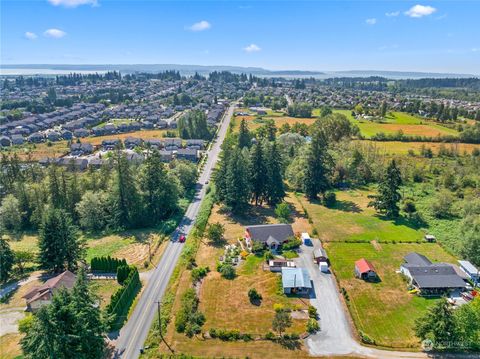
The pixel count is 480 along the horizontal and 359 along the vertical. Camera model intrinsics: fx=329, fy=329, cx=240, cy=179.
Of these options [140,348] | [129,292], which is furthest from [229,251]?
[140,348]

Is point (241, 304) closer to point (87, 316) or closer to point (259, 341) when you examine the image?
point (259, 341)

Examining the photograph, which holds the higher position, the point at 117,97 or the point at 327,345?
the point at 117,97


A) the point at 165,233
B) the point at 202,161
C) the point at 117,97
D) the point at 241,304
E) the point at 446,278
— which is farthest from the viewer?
the point at 117,97

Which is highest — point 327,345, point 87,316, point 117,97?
point 117,97

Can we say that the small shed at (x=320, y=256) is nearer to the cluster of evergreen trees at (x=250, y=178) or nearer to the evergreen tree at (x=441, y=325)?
the evergreen tree at (x=441, y=325)

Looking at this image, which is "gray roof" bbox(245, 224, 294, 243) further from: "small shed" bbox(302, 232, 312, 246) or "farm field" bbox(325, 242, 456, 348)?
"farm field" bbox(325, 242, 456, 348)

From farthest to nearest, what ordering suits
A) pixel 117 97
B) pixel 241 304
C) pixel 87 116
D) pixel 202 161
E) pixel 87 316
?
Answer: pixel 117 97
pixel 87 116
pixel 202 161
pixel 241 304
pixel 87 316
